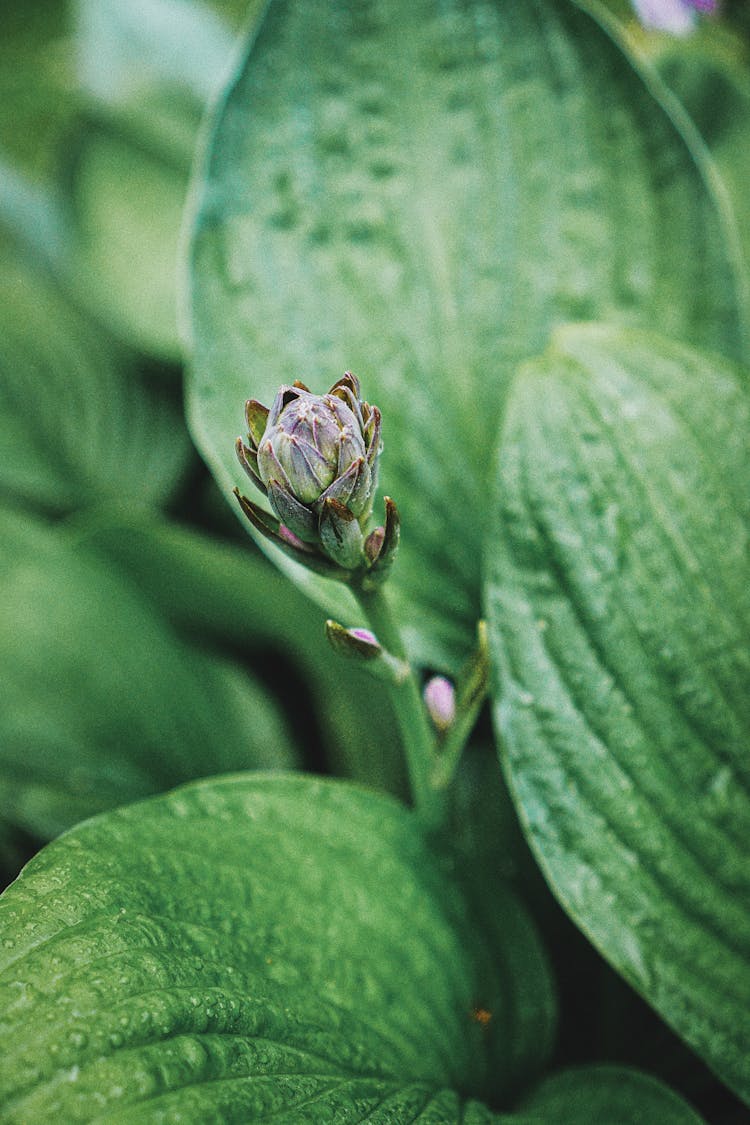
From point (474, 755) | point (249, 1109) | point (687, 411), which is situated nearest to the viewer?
A: point (249, 1109)

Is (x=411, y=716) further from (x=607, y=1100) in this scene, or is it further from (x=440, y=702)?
(x=607, y=1100)

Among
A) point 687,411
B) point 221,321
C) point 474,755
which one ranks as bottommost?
point 474,755

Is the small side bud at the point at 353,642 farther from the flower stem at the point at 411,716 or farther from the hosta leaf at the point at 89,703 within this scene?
the hosta leaf at the point at 89,703

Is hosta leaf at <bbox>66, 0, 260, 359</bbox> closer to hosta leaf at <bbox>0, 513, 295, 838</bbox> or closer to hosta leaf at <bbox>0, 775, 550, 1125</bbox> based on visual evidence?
hosta leaf at <bbox>0, 513, 295, 838</bbox>

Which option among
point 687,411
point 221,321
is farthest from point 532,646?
point 221,321

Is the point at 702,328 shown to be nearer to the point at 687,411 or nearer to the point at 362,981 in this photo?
the point at 687,411

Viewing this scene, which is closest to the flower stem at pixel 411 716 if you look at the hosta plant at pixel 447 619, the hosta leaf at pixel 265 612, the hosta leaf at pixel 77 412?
the hosta plant at pixel 447 619

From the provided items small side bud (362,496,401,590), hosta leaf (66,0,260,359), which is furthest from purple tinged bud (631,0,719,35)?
small side bud (362,496,401,590)
